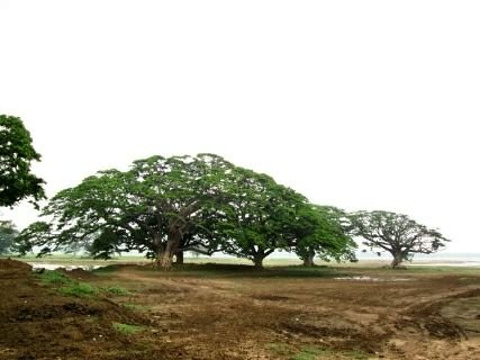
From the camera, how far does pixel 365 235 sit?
63.0m

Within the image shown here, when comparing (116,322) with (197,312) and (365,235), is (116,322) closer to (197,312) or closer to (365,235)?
(197,312)

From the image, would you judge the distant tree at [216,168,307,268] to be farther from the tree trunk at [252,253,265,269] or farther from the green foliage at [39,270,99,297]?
the green foliage at [39,270,99,297]

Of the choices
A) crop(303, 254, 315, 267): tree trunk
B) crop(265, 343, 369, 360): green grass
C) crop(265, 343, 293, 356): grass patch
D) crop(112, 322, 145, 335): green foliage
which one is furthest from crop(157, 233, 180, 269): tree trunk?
crop(265, 343, 369, 360): green grass

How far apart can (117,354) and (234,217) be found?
32.8 metres

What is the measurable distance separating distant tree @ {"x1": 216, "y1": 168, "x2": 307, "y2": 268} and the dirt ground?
63.8ft

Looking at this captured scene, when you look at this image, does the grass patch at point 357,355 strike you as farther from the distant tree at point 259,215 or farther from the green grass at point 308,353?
the distant tree at point 259,215

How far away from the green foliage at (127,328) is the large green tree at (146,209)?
2736cm

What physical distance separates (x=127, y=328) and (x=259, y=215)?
101 feet

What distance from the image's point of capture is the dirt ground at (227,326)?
10.2m

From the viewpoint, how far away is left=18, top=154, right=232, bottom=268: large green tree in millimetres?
38875

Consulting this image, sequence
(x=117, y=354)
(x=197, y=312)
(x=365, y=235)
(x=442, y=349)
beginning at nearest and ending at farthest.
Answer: (x=117, y=354) < (x=442, y=349) < (x=197, y=312) < (x=365, y=235)

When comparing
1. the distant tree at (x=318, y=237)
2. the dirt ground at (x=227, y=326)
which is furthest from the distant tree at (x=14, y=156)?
the distant tree at (x=318, y=237)

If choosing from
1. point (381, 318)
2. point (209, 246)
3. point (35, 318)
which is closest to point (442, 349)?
point (381, 318)

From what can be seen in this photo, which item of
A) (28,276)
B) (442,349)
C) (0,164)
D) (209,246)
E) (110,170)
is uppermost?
(110,170)
